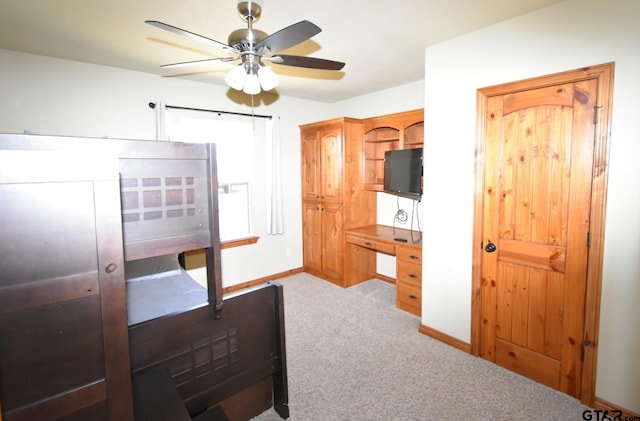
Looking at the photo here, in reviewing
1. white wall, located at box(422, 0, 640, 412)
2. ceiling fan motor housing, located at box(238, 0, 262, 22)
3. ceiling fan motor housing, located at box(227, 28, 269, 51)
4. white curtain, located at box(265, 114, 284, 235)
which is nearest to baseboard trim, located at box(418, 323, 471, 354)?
white wall, located at box(422, 0, 640, 412)

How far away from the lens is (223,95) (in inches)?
157

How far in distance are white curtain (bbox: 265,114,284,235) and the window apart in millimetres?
143

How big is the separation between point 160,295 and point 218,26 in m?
2.01

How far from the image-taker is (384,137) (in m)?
4.29

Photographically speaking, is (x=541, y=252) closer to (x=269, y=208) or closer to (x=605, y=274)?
(x=605, y=274)

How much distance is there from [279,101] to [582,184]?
351 cm

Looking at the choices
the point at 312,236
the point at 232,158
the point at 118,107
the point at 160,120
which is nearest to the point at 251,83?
the point at 160,120

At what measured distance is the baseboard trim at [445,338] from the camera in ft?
8.91

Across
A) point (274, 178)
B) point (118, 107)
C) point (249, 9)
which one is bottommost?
point (274, 178)

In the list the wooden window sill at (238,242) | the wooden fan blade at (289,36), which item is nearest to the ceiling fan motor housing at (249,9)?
the wooden fan blade at (289,36)

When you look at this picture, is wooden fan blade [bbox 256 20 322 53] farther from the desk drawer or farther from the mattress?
the desk drawer

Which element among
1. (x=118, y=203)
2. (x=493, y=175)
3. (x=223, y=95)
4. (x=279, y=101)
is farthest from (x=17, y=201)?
(x=279, y=101)

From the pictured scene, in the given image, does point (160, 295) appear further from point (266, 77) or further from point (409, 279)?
point (409, 279)

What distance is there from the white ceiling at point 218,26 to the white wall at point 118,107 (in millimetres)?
145
